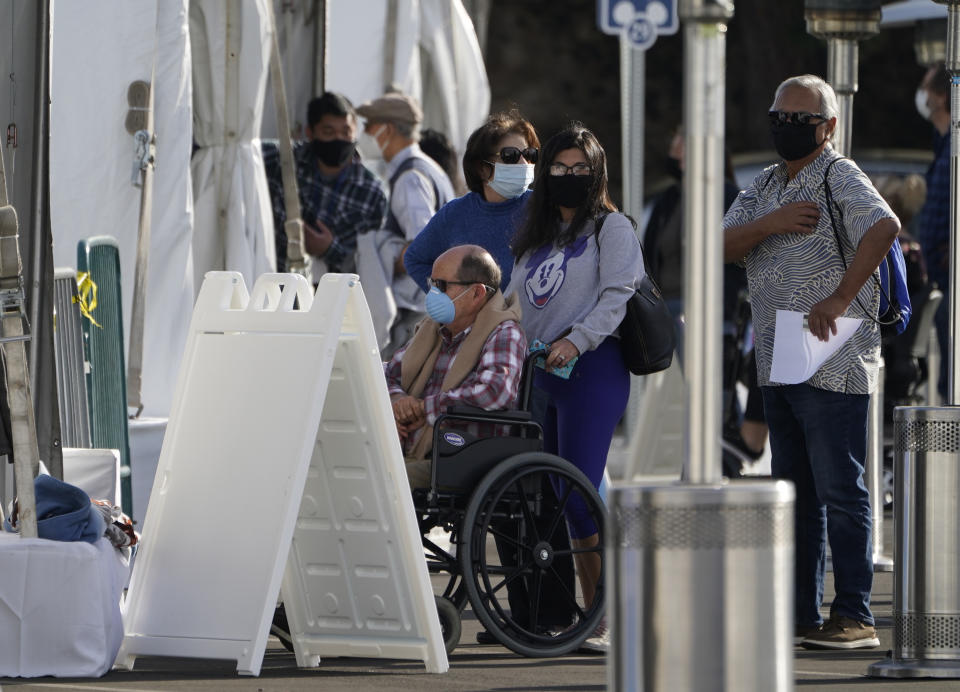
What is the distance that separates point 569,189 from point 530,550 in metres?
1.18

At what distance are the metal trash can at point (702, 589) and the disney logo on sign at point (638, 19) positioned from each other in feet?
31.7

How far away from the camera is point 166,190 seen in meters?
8.84

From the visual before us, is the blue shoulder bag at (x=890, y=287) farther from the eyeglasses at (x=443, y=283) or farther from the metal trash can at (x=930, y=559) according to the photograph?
the eyeglasses at (x=443, y=283)

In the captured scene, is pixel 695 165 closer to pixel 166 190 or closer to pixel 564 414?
pixel 564 414

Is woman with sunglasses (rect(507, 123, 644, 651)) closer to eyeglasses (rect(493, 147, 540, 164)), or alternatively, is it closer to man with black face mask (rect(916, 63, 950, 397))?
eyeglasses (rect(493, 147, 540, 164))

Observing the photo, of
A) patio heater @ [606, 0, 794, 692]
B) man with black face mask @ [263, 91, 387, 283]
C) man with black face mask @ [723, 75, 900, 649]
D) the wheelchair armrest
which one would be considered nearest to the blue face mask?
the wheelchair armrest

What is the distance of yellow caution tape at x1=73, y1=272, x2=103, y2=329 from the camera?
26.0ft

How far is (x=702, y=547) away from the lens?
4312 mm

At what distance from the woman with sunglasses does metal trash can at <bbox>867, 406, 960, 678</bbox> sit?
1013mm

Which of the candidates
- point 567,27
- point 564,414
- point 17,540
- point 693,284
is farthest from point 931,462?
point 567,27

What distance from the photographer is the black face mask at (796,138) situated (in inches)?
276

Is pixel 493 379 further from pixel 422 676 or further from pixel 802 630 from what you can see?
pixel 802 630

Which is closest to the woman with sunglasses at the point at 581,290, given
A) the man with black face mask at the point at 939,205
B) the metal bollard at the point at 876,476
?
the metal bollard at the point at 876,476

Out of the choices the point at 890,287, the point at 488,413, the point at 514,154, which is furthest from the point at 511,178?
the point at 890,287
